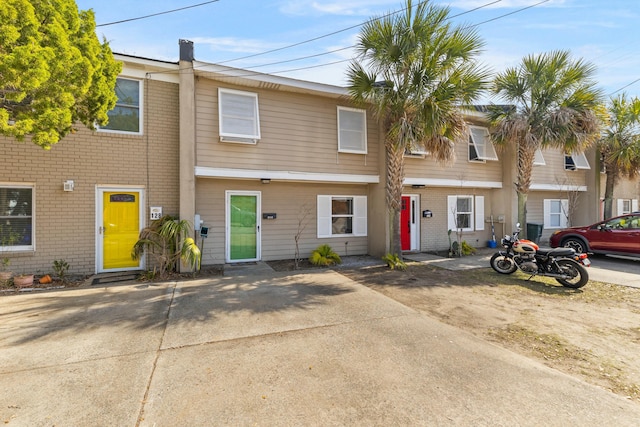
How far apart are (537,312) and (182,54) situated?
988 cm

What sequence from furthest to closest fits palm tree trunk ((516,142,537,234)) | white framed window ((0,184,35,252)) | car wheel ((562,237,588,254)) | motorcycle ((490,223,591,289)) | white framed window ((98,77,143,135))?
palm tree trunk ((516,142,537,234))
car wheel ((562,237,588,254))
white framed window ((98,77,143,135))
white framed window ((0,184,35,252))
motorcycle ((490,223,591,289))

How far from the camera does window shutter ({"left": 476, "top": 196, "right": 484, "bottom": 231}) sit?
12.7 m

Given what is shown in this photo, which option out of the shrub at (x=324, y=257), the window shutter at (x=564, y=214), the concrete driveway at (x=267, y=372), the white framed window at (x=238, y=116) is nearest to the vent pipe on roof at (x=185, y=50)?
the white framed window at (x=238, y=116)

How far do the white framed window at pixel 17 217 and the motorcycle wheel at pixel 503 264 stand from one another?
38.6 feet

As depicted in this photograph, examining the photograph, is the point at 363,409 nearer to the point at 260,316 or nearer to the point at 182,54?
the point at 260,316

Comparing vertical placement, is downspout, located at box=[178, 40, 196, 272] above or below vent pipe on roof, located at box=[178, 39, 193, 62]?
below

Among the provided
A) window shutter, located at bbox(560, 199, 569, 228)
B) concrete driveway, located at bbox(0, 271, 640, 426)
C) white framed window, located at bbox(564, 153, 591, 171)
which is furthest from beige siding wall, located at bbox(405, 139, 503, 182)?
concrete driveway, located at bbox(0, 271, 640, 426)

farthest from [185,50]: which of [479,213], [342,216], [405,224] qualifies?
[479,213]

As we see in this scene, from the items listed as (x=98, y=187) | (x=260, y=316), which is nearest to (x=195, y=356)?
(x=260, y=316)

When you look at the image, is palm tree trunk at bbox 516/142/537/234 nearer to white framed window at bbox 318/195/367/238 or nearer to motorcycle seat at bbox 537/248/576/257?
motorcycle seat at bbox 537/248/576/257

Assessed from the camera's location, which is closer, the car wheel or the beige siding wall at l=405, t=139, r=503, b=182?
the car wheel

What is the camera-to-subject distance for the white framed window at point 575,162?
1433cm

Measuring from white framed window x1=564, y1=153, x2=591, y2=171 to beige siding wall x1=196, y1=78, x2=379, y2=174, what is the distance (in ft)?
34.8

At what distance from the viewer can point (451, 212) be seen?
12.2m
